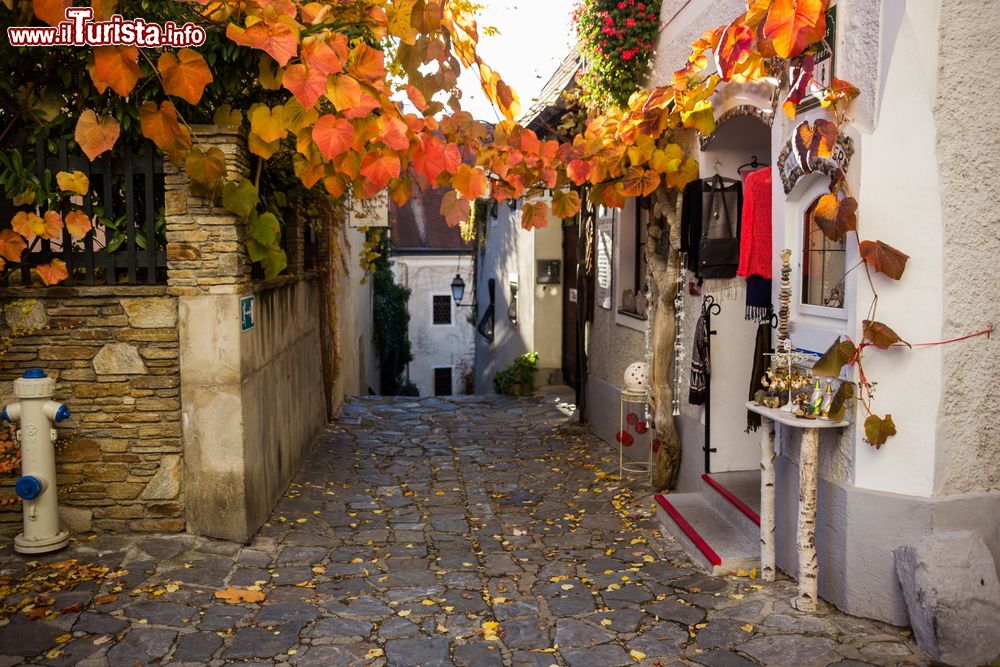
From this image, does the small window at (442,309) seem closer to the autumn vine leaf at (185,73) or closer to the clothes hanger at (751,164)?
the clothes hanger at (751,164)

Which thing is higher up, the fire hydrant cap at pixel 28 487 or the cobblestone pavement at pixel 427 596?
the fire hydrant cap at pixel 28 487

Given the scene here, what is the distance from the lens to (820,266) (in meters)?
5.02

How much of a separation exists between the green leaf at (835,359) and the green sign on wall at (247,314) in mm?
3750

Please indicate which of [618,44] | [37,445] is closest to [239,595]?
[37,445]

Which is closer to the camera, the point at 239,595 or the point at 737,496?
the point at 239,595

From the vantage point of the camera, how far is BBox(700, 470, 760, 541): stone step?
5.61 meters

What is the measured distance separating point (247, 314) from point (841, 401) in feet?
13.0

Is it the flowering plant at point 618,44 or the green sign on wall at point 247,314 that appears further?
the flowering plant at point 618,44

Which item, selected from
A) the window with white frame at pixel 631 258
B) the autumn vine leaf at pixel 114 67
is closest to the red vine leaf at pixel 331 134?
the autumn vine leaf at pixel 114 67

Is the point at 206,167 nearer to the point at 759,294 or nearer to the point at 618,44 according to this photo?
the point at 759,294

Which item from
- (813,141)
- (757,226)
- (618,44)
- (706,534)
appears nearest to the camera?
(813,141)

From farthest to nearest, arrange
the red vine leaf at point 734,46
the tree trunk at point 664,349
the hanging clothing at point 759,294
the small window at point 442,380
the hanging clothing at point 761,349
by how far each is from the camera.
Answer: the small window at point 442,380 < the tree trunk at point 664,349 < the hanging clothing at point 759,294 < the hanging clothing at point 761,349 < the red vine leaf at point 734,46

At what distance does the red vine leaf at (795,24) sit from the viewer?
4.45m

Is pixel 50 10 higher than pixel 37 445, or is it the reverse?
pixel 50 10
